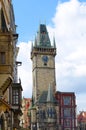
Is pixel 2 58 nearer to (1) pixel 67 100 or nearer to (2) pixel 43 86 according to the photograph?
(1) pixel 67 100

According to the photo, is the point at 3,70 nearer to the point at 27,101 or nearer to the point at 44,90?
the point at 44,90

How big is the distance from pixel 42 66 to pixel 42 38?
12623mm

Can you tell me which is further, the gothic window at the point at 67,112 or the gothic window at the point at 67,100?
the gothic window at the point at 67,100

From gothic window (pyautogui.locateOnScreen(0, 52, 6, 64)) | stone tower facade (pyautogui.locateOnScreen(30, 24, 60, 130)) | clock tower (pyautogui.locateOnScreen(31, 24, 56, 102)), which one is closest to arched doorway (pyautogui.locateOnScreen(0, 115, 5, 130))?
gothic window (pyautogui.locateOnScreen(0, 52, 6, 64))

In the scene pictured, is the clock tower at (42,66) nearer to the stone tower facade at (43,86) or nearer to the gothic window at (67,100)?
the stone tower facade at (43,86)

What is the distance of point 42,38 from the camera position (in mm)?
155250

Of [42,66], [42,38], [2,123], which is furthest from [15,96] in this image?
[42,38]

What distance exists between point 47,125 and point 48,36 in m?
34.9

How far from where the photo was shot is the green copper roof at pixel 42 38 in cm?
15225

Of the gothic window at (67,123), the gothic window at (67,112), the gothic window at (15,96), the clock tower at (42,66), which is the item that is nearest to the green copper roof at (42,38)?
the clock tower at (42,66)

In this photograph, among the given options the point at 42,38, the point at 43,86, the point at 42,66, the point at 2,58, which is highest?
the point at 42,38

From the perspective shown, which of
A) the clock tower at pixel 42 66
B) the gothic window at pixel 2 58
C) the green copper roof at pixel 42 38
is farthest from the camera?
the green copper roof at pixel 42 38

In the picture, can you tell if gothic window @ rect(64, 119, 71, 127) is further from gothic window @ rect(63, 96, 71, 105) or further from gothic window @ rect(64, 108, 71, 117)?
gothic window @ rect(63, 96, 71, 105)

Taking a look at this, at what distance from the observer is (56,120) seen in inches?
5507
